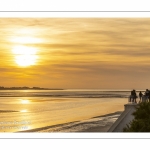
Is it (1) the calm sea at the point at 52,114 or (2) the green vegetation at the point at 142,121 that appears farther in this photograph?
(1) the calm sea at the point at 52,114

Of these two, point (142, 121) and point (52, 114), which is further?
point (52, 114)

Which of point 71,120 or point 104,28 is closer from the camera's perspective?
point 71,120

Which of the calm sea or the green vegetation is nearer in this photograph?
the green vegetation

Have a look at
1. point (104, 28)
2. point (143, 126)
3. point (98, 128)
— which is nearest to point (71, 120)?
point (98, 128)
